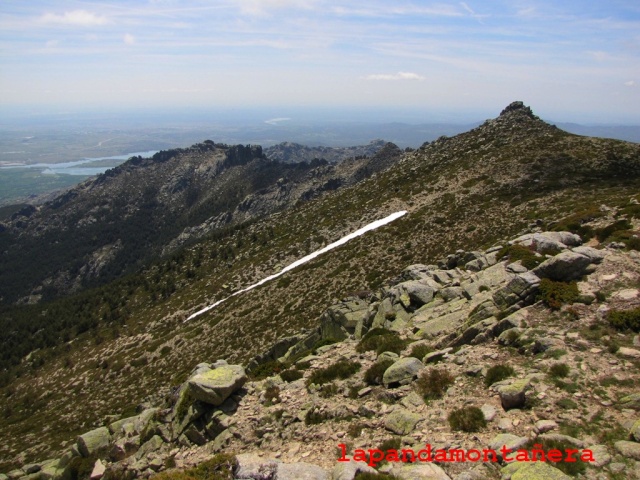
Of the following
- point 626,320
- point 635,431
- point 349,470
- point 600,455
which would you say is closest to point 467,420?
point 600,455

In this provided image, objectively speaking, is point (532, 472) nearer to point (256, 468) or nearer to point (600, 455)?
point (600, 455)

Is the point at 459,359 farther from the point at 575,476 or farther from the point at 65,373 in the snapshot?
the point at 65,373

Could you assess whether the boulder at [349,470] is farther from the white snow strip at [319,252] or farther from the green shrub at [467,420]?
the white snow strip at [319,252]

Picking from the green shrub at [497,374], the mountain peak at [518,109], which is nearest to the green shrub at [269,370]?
the green shrub at [497,374]

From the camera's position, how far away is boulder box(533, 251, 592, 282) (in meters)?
18.2

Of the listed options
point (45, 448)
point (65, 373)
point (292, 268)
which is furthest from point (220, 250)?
point (45, 448)

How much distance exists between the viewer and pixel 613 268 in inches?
717

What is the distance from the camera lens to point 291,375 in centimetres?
1856

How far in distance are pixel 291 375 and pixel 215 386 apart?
4.01 meters

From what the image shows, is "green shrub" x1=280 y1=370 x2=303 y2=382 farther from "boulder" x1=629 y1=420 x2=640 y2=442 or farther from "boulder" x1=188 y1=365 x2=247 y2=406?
"boulder" x1=629 y1=420 x2=640 y2=442

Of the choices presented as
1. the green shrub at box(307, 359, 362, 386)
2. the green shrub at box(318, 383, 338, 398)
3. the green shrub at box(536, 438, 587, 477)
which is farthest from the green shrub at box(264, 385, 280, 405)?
the green shrub at box(536, 438, 587, 477)

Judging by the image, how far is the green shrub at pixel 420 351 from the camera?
16.8 m

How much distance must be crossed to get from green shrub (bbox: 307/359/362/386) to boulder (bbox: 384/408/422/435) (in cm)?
436

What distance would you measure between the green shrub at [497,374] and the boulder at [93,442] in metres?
21.3
